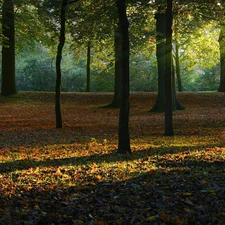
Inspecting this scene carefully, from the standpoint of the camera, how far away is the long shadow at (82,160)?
881 cm

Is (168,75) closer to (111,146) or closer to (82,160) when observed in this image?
(111,146)

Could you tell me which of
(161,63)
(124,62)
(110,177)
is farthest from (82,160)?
(161,63)

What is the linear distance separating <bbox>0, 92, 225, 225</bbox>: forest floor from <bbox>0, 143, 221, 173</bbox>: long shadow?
0.01 meters

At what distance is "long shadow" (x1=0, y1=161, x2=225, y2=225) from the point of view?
5422 mm

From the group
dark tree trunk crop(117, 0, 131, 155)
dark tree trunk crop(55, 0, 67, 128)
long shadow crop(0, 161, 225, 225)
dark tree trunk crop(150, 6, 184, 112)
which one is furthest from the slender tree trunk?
long shadow crop(0, 161, 225, 225)

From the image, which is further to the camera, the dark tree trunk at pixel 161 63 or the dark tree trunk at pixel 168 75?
the dark tree trunk at pixel 161 63

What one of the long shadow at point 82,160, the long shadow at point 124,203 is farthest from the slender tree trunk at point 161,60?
the long shadow at point 124,203

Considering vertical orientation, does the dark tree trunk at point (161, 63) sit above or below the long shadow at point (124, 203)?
above

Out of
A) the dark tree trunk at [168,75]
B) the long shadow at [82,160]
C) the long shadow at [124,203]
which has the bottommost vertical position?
the long shadow at [124,203]

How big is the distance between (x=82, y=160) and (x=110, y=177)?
213 cm

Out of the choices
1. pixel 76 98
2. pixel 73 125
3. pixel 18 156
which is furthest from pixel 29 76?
pixel 18 156

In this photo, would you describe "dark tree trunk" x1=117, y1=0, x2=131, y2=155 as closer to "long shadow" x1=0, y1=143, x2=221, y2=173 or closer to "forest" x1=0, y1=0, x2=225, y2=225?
"forest" x1=0, y1=0, x2=225, y2=225

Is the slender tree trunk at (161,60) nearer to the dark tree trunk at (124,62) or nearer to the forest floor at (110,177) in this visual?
the forest floor at (110,177)

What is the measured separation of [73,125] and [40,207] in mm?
12939
